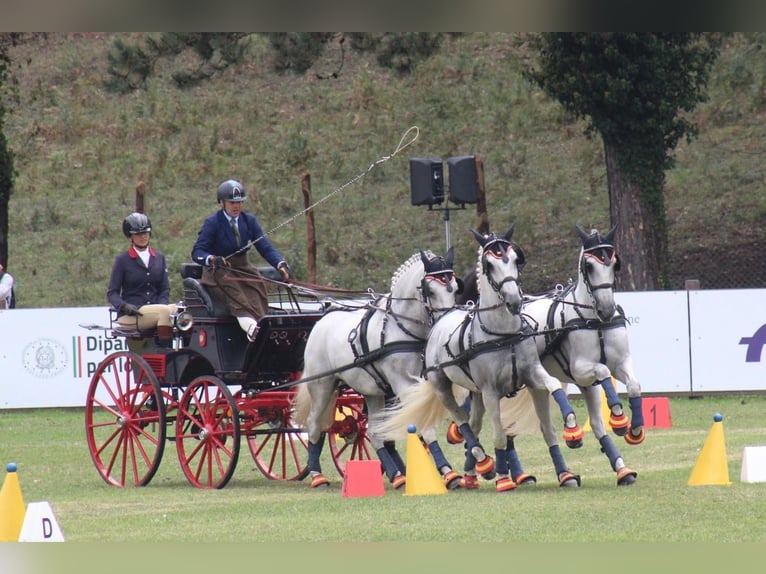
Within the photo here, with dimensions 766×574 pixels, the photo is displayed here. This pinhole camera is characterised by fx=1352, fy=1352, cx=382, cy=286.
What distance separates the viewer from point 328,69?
33562 millimetres

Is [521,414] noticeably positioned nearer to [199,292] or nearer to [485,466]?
[485,466]

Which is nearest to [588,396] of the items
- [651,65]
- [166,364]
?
[166,364]

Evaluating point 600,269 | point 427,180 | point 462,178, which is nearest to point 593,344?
point 600,269

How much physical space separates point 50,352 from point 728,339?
8.19m

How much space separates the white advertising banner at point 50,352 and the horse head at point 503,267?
8815mm

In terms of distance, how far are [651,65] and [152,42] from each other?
7.49 meters

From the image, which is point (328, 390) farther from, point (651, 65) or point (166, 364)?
point (651, 65)

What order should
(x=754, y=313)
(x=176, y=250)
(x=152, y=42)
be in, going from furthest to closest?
(x=176, y=250) → (x=152, y=42) → (x=754, y=313)

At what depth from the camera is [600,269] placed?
29.0ft

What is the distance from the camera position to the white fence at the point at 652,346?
16.0 m

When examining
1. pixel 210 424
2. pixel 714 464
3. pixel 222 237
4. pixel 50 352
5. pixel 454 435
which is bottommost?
pixel 714 464

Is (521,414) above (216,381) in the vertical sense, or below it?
below

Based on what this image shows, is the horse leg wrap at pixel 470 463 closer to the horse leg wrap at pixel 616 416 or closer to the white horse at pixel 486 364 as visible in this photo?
the white horse at pixel 486 364

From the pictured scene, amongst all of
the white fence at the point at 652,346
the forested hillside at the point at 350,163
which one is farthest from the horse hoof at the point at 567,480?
the forested hillside at the point at 350,163
